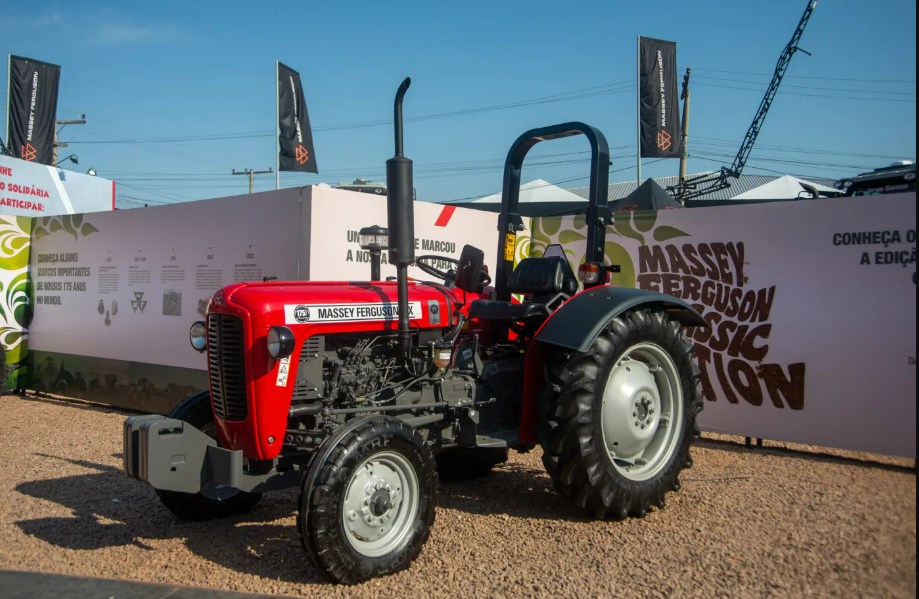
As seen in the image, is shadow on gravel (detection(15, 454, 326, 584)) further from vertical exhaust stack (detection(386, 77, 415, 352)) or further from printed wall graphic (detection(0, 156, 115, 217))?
printed wall graphic (detection(0, 156, 115, 217))

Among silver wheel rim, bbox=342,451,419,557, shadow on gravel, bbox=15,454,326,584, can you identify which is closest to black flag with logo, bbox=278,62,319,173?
shadow on gravel, bbox=15,454,326,584

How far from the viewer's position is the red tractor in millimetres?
3297

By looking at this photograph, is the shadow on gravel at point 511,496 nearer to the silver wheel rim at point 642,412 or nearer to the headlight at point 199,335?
the silver wheel rim at point 642,412

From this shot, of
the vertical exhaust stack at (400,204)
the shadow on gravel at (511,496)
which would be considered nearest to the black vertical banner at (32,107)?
the shadow on gravel at (511,496)

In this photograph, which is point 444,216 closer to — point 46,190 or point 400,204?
point 400,204

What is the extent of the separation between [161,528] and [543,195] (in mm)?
14233

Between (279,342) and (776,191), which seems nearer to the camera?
(279,342)

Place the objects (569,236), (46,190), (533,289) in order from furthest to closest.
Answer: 1. (46,190)
2. (569,236)
3. (533,289)

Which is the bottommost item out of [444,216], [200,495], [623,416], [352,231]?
[200,495]

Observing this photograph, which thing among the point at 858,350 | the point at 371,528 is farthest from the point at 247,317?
the point at 858,350

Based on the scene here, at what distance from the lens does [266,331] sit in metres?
3.42

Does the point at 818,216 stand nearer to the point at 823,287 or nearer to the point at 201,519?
the point at 823,287

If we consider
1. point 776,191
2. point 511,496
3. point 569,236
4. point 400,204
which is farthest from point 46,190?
point 776,191

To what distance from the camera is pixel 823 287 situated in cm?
577
